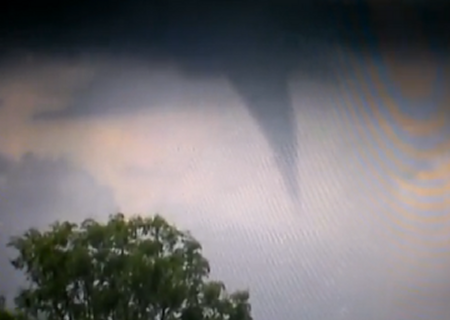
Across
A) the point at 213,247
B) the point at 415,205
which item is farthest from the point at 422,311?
the point at 213,247

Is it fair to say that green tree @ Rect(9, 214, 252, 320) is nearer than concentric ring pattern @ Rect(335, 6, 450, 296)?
Yes

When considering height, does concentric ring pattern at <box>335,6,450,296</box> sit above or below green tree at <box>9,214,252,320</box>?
above

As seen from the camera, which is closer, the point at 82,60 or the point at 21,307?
the point at 21,307

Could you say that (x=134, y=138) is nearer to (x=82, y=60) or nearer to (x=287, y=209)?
(x=82, y=60)

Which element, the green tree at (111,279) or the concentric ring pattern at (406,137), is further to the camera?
the concentric ring pattern at (406,137)
